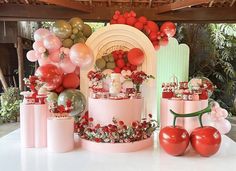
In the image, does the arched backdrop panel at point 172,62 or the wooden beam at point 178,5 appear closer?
the wooden beam at point 178,5

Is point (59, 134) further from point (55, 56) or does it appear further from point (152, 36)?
point (152, 36)

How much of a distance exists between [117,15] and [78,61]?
0.89m

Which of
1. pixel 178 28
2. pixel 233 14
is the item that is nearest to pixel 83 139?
pixel 233 14

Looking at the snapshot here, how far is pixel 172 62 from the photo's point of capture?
4.25 meters

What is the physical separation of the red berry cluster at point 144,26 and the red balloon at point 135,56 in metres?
0.37

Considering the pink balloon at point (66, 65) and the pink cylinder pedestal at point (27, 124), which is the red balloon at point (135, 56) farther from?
the pink cylinder pedestal at point (27, 124)

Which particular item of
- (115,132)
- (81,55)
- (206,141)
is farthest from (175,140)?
(81,55)

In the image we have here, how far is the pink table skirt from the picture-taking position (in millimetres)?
2383

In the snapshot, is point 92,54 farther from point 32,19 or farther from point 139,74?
point 32,19

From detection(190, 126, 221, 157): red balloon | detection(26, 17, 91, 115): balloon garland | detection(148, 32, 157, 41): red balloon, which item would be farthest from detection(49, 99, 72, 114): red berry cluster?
detection(148, 32, 157, 41): red balloon

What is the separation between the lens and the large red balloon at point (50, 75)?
265 centimetres

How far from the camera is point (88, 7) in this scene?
4.41 m

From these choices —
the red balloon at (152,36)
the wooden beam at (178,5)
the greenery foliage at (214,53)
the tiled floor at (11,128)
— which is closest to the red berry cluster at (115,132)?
the red balloon at (152,36)

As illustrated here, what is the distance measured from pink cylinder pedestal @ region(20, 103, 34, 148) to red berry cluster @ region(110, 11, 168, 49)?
1.59 meters
